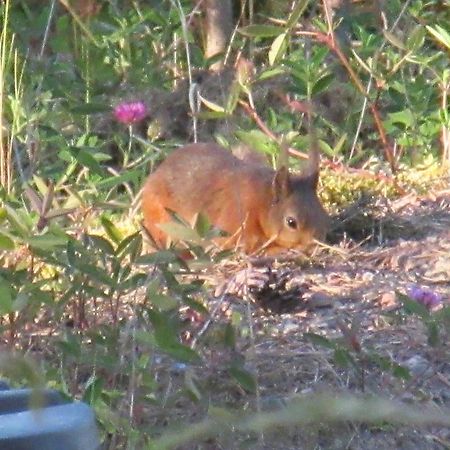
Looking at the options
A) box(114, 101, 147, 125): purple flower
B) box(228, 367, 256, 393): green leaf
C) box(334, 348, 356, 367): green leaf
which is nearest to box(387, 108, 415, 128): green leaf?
box(114, 101, 147, 125): purple flower

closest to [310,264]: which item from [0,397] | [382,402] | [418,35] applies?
[418,35]

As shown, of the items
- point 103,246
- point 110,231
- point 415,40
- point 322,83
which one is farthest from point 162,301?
point 415,40

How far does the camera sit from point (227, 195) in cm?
491

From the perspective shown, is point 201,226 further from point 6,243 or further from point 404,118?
point 404,118

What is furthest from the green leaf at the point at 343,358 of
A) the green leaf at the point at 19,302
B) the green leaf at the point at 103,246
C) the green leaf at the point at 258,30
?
the green leaf at the point at 258,30

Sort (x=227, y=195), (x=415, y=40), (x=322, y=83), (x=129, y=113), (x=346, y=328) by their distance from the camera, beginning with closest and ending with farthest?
(x=346, y=328)
(x=129, y=113)
(x=322, y=83)
(x=415, y=40)
(x=227, y=195)

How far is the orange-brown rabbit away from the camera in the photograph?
15.7ft

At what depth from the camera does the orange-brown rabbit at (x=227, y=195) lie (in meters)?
4.77

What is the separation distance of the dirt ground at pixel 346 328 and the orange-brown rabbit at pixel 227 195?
631 mm

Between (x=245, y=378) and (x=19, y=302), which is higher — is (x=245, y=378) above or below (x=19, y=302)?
below

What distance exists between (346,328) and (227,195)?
2496 millimetres

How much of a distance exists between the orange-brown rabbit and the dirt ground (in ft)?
2.07

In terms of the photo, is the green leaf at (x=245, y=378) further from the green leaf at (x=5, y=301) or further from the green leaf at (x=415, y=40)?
the green leaf at (x=415, y=40)

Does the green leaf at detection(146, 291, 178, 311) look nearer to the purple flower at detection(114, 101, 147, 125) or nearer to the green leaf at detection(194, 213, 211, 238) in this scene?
the green leaf at detection(194, 213, 211, 238)
